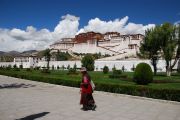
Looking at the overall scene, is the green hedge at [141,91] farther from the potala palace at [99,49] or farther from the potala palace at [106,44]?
the potala palace at [106,44]

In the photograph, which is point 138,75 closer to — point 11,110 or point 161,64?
point 11,110

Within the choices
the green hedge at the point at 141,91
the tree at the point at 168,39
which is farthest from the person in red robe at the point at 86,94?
Answer: the tree at the point at 168,39

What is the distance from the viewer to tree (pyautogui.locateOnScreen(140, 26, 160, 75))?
39000 millimetres

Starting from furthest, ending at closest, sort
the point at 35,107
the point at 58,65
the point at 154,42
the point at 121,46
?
the point at 121,46
the point at 58,65
the point at 154,42
the point at 35,107

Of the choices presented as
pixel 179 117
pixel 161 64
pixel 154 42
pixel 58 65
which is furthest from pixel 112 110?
pixel 58 65

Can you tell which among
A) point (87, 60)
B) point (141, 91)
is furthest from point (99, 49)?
point (141, 91)

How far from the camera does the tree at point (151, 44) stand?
3900cm

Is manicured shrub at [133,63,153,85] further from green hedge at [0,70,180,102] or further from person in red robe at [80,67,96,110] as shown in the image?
person in red robe at [80,67,96,110]

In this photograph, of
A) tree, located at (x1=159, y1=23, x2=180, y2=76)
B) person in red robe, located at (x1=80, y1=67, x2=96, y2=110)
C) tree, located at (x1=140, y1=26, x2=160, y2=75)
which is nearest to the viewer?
person in red robe, located at (x1=80, y1=67, x2=96, y2=110)

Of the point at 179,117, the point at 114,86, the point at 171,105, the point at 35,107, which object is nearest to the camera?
the point at 179,117

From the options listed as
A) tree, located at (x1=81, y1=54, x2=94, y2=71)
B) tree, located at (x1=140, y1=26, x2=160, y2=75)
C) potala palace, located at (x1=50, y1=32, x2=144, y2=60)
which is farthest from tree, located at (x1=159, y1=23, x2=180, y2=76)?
potala palace, located at (x1=50, y1=32, x2=144, y2=60)

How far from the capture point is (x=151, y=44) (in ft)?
130

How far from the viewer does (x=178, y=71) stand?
45.1m

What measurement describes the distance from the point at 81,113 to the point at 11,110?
2671 millimetres
